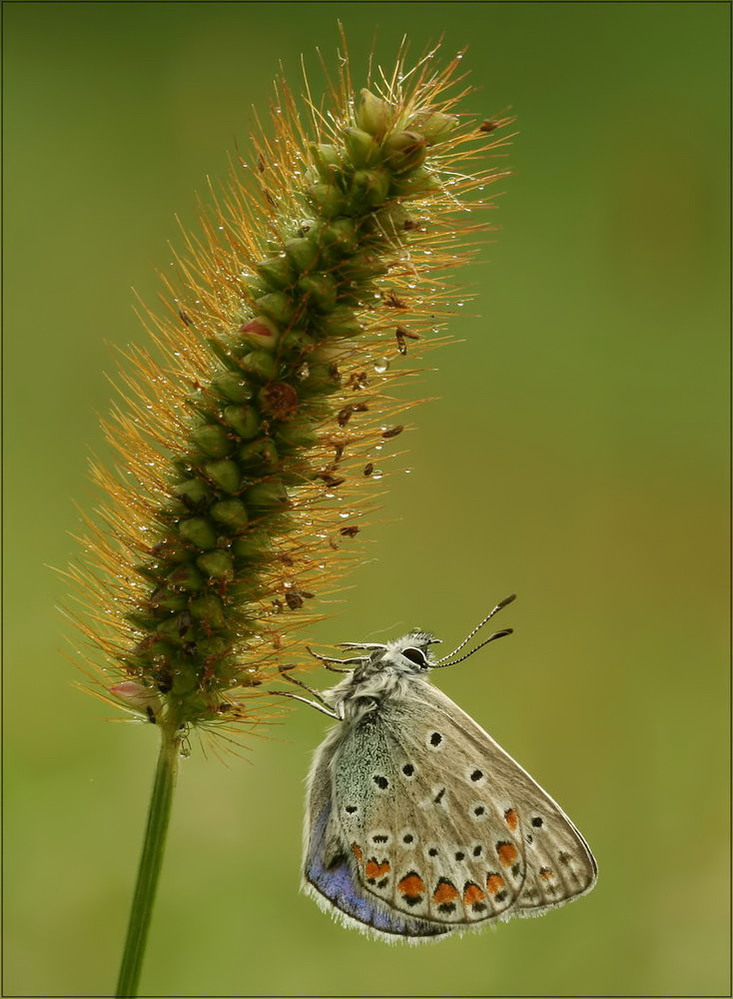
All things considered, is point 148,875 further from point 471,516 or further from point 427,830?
point 471,516

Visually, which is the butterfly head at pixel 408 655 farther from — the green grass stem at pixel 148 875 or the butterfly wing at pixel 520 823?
the green grass stem at pixel 148 875

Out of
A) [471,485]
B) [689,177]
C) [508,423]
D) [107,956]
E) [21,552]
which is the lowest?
[107,956]

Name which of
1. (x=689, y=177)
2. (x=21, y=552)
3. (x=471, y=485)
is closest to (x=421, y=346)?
(x=21, y=552)

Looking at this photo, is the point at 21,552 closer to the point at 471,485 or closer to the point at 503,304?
the point at 471,485

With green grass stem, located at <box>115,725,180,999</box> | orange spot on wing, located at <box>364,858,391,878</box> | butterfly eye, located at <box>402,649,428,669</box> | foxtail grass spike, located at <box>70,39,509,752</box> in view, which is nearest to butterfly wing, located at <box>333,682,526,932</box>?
orange spot on wing, located at <box>364,858,391,878</box>

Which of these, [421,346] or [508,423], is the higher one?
[508,423]

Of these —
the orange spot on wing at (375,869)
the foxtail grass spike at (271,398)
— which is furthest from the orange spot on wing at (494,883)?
the foxtail grass spike at (271,398)

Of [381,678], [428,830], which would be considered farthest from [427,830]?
[381,678]
